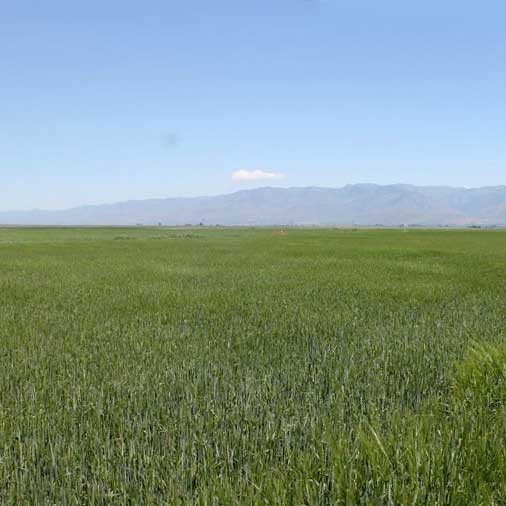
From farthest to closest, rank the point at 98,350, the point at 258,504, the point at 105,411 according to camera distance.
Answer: the point at 98,350
the point at 105,411
the point at 258,504

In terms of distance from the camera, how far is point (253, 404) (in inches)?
177

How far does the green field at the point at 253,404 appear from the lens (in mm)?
3035

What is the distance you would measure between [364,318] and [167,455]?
645cm

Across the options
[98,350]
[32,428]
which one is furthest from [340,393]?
[98,350]

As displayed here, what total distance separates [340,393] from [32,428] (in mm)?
3161

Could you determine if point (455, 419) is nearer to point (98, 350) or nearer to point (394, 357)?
point (394, 357)

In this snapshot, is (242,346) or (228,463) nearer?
(228,463)

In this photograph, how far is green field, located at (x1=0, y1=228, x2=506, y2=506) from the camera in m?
3.04

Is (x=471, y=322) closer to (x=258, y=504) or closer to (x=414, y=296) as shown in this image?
(x=414, y=296)

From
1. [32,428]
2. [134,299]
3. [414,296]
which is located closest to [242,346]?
[32,428]

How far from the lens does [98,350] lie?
684 centimetres

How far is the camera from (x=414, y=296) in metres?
12.2

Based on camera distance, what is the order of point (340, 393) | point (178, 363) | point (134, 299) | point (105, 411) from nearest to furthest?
point (105, 411)
point (340, 393)
point (178, 363)
point (134, 299)

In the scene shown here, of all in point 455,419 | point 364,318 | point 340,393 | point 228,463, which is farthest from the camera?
point 364,318
